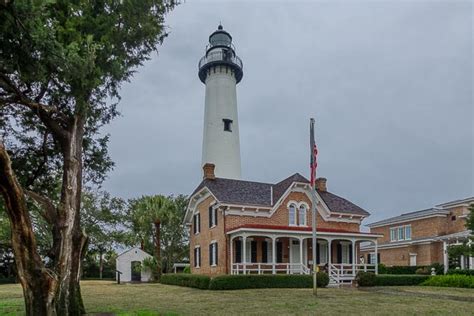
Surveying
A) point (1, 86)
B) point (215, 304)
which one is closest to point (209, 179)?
point (215, 304)

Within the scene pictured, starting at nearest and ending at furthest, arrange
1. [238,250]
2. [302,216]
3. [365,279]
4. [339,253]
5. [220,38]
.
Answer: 1. [365,279]
2. [238,250]
3. [302,216]
4. [339,253]
5. [220,38]

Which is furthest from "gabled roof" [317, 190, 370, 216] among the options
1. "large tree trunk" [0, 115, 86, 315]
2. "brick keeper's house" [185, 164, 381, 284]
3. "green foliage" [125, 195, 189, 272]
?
"large tree trunk" [0, 115, 86, 315]

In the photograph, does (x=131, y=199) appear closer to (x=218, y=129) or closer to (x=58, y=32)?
(x=218, y=129)

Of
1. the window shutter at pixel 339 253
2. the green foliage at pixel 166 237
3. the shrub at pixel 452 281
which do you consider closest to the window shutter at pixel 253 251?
the window shutter at pixel 339 253

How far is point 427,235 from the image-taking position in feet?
136

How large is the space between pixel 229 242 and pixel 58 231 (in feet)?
58.5

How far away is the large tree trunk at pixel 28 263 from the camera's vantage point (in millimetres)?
9148

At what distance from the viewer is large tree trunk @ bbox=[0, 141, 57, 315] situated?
30.0 feet

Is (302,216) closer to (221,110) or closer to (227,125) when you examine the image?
(227,125)

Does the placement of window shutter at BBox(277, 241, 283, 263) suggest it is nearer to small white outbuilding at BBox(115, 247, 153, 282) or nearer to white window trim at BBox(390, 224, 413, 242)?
small white outbuilding at BBox(115, 247, 153, 282)

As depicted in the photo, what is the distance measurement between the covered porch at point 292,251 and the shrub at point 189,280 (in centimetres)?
276

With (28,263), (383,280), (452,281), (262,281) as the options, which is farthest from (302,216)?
(28,263)

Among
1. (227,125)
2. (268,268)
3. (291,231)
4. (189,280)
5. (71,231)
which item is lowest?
(189,280)

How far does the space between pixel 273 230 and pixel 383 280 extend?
708 cm
